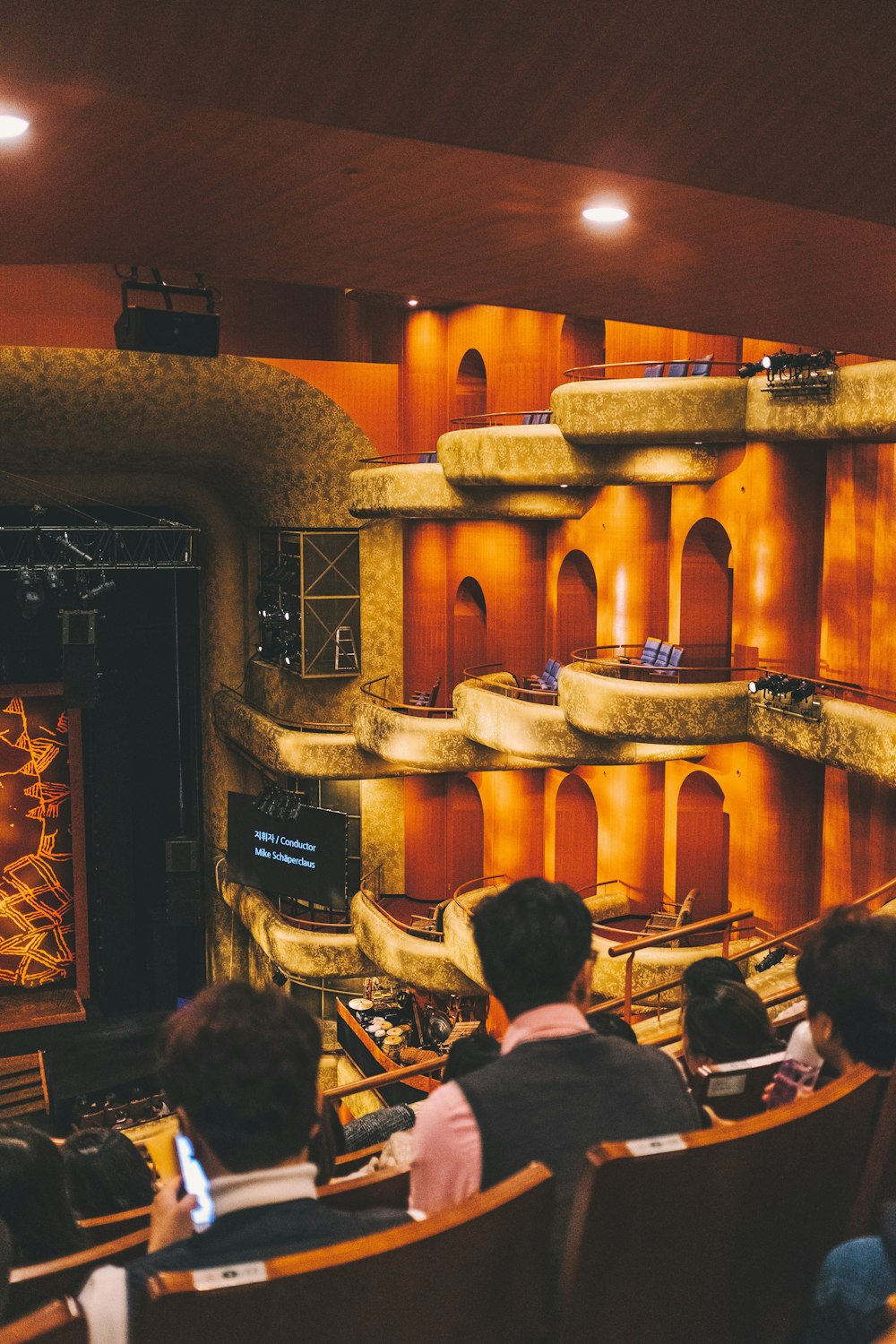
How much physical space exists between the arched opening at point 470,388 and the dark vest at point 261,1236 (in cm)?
1657

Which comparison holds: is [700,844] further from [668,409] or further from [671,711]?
[668,409]

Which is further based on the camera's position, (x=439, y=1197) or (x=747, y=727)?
(x=747, y=727)

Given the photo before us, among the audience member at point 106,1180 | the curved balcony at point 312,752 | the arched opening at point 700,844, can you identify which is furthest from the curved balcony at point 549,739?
the audience member at point 106,1180

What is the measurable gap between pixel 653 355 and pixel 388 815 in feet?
24.3

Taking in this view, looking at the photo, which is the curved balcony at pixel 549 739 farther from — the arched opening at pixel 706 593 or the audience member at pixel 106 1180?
the audience member at pixel 106 1180

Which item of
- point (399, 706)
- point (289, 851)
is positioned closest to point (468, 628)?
point (399, 706)

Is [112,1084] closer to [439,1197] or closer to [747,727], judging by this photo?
[747,727]

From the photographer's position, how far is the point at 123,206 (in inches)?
148

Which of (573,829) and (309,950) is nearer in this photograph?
(309,950)

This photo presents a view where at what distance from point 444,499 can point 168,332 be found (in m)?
4.66

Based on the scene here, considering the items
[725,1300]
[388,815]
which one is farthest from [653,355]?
[725,1300]

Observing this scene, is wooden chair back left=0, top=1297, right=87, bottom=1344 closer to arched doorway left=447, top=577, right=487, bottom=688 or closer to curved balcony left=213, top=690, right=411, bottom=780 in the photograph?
curved balcony left=213, top=690, right=411, bottom=780

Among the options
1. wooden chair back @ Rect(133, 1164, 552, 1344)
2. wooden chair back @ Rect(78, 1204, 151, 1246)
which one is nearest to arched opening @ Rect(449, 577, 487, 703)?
wooden chair back @ Rect(78, 1204, 151, 1246)

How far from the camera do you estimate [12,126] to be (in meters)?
2.95
